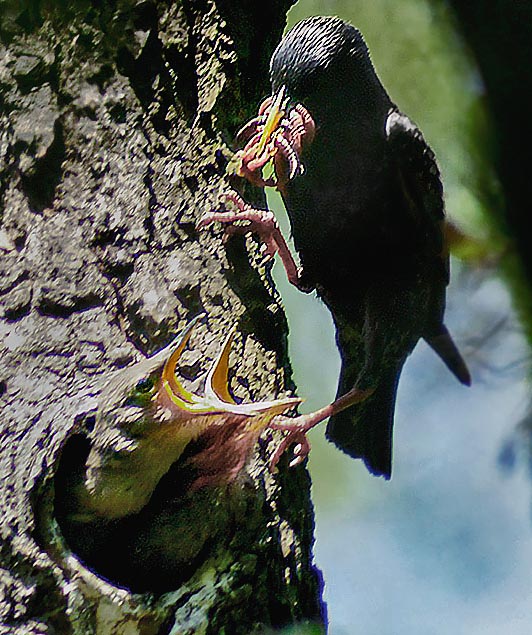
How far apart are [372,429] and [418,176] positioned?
58 centimetres

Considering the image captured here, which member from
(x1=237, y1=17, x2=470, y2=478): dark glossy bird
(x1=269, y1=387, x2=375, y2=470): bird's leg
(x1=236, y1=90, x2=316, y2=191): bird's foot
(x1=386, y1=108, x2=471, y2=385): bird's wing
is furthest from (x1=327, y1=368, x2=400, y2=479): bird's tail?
(x1=236, y1=90, x2=316, y2=191): bird's foot

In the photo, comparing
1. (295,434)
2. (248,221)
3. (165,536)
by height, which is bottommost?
(295,434)

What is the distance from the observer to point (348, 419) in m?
1.79

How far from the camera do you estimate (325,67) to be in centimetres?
169

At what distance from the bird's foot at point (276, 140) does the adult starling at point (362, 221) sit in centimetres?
1

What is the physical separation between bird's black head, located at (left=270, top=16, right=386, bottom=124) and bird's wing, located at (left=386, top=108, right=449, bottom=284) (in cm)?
10

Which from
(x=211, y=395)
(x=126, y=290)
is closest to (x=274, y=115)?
(x=126, y=290)

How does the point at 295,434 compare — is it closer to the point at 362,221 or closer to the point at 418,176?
the point at 362,221

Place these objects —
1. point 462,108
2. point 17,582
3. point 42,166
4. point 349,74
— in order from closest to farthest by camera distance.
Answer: point 17,582
point 42,166
point 462,108
point 349,74

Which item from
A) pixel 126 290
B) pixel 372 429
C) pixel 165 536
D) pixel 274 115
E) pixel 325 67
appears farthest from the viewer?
pixel 372 429

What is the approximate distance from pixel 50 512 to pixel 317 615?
436mm

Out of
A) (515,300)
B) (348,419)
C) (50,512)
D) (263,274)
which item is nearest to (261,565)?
(50,512)

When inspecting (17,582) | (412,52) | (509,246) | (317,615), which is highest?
(17,582)

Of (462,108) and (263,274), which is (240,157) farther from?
(462,108)
